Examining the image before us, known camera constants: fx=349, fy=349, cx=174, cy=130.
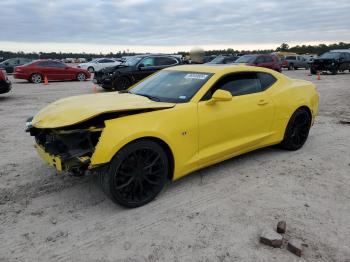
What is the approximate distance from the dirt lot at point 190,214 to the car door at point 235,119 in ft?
1.41

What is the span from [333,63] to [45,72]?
1907 cm

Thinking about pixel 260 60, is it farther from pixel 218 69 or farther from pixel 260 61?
pixel 218 69

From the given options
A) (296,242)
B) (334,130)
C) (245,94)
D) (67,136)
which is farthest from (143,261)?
(334,130)

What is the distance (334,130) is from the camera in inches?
293

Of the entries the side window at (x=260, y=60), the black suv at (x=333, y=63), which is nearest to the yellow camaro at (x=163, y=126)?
the side window at (x=260, y=60)

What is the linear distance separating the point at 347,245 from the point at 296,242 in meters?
0.50

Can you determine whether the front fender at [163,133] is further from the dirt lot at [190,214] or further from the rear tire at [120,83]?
the rear tire at [120,83]

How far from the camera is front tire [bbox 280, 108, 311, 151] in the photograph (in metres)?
5.73

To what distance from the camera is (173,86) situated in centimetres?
487

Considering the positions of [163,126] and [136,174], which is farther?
[163,126]

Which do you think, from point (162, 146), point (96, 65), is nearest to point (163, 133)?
point (162, 146)

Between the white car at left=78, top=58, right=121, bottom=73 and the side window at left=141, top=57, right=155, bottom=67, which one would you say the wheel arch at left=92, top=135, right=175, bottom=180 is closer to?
the side window at left=141, top=57, right=155, bottom=67

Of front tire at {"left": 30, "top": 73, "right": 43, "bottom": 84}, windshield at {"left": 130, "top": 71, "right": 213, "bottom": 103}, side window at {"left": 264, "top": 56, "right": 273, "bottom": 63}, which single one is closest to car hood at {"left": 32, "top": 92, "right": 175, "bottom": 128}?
windshield at {"left": 130, "top": 71, "right": 213, "bottom": 103}

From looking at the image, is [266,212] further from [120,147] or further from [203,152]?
[120,147]
